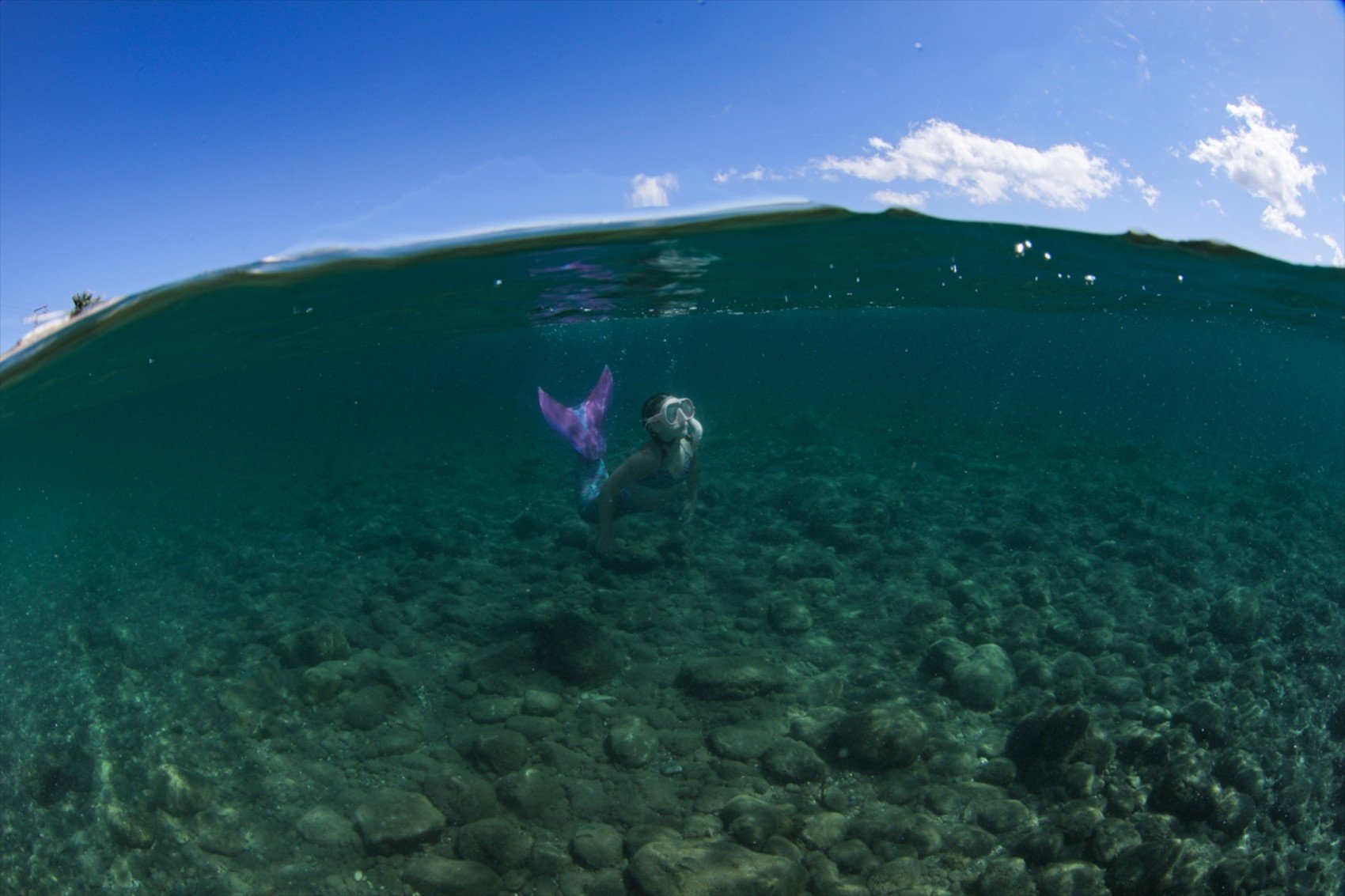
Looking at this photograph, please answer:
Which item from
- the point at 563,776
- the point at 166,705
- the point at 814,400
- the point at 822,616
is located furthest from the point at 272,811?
the point at 814,400

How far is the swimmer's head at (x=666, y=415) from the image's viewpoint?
7.42 metres

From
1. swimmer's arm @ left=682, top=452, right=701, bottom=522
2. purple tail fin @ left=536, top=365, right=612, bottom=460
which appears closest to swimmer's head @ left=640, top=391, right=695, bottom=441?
swimmer's arm @ left=682, top=452, right=701, bottom=522

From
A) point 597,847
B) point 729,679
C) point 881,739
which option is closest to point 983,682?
point 881,739

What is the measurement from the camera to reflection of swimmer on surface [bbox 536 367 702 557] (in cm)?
759

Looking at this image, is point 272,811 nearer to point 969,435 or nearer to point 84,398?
point 969,435

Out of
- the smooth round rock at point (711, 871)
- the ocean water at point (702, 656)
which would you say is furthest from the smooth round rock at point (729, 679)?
the smooth round rock at point (711, 871)

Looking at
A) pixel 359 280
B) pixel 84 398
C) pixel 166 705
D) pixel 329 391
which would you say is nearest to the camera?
pixel 166 705

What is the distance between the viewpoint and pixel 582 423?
960 cm

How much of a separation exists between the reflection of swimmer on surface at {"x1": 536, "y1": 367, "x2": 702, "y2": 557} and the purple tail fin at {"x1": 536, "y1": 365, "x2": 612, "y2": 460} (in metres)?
0.01

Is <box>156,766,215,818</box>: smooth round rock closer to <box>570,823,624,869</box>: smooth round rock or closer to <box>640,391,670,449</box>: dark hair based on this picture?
<box>570,823,624,869</box>: smooth round rock

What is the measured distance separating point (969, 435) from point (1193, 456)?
7904 mm

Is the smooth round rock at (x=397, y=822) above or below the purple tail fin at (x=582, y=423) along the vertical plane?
below

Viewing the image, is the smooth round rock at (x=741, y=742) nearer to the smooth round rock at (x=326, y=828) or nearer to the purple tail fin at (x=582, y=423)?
the smooth round rock at (x=326, y=828)

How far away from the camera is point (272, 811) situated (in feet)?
17.4
